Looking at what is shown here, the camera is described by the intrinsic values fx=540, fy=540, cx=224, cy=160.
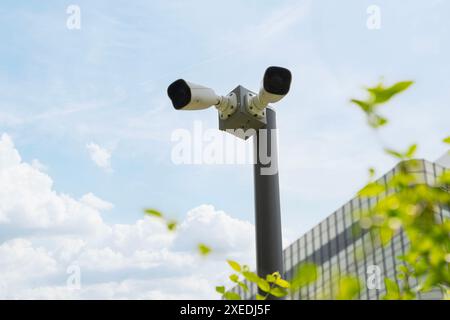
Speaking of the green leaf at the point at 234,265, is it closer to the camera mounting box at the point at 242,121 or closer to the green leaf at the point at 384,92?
the green leaf at the point at 384,92

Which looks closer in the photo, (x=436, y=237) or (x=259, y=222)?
(x=436, y=237)

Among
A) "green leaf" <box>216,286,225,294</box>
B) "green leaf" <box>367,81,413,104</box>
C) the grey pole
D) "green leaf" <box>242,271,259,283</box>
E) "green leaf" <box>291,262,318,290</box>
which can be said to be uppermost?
the grey pole

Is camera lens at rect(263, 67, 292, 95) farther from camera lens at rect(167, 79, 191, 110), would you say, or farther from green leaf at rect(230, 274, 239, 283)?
green leaf at rect(230, 274, 239, 283)

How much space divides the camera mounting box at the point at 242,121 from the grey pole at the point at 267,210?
0.19ft

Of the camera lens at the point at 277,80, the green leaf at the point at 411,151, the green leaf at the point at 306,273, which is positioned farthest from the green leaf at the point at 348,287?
the camera lens at the point at 277,80

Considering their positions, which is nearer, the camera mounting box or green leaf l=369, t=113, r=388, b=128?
green leaf l=369, t=113, r=388, b=128

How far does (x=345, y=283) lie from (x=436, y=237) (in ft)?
0.58

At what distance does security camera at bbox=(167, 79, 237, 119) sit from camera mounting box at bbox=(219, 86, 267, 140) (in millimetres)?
37

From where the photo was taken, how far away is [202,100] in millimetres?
3568

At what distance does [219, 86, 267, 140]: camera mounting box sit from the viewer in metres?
3.66

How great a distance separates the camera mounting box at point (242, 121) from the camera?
144 inches

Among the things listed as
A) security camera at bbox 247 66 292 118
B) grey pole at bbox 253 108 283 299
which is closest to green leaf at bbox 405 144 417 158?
grey pole at bbox 253 108 283 299
